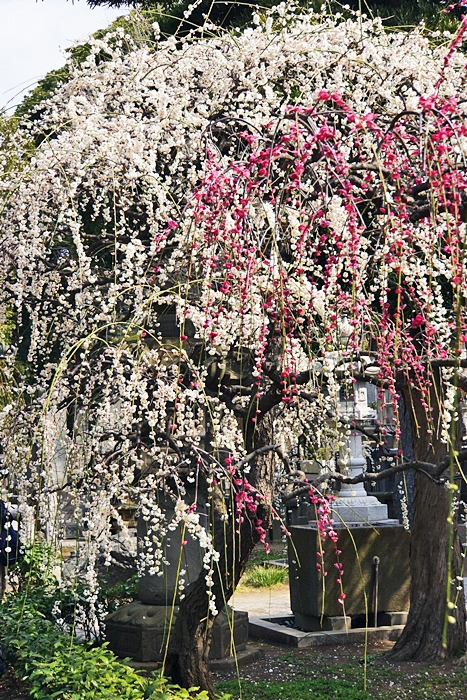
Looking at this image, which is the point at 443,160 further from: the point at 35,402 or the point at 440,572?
the point at 440,572

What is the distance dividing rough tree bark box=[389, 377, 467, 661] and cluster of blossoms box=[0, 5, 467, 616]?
1.50m

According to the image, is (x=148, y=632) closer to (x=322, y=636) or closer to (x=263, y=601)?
(x=322, y=636)

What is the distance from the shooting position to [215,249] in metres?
4.04

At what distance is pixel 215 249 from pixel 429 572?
3.78 m

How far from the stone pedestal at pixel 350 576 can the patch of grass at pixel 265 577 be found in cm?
258

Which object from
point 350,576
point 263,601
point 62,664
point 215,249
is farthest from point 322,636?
point 215,249

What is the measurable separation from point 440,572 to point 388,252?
12.2 feet

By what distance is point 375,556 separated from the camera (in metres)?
8.10

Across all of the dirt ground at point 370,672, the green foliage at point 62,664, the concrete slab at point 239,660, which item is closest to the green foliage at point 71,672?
the green foliage at point 62,664

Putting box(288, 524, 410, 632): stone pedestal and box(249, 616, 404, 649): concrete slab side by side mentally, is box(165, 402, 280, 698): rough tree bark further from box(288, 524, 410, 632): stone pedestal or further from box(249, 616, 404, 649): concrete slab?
box(288, 524, 410, 632): stone pedestal

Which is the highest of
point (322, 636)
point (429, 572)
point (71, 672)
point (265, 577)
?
point (429, 572)

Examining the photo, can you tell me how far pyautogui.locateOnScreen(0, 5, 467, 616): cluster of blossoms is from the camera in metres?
3.77

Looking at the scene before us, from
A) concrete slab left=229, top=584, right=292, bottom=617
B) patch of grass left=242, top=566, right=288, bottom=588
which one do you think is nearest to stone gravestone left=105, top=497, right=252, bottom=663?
concrete slab left=229, top=584, right=292, bottom=617

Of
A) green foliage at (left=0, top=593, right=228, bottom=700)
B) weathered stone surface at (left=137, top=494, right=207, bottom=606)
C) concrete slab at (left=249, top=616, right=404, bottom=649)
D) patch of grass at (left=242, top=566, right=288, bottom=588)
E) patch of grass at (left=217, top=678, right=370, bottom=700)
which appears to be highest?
weathered stone surface at (left=137, top=494, right=207, bottom=606)
